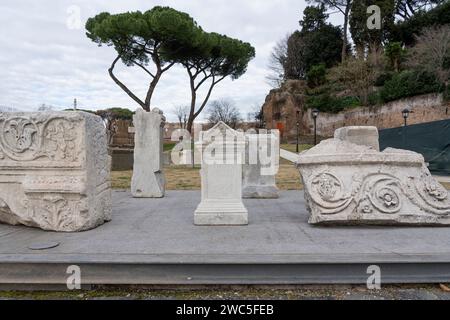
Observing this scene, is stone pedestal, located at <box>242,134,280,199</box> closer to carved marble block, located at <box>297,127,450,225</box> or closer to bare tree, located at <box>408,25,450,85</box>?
carved marble block, located at <box>297,127,450,225</box>

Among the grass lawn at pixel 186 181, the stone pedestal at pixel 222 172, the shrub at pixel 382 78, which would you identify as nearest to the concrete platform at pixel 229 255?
the stone pedestal at pixel 222 172

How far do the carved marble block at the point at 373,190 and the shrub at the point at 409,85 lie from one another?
21.9m

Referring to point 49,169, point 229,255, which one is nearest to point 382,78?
point 229,255

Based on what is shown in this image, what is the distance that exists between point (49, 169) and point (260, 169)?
4.10 metres

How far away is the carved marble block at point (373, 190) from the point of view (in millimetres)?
3541

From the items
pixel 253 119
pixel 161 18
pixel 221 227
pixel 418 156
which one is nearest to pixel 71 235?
pixel 221 227

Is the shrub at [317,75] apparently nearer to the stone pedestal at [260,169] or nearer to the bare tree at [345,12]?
the bare tree at [345,12]

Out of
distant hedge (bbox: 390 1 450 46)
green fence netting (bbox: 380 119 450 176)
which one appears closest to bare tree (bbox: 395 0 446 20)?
distant hedge (bbox: 390 1 450 46)

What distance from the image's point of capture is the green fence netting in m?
10.2

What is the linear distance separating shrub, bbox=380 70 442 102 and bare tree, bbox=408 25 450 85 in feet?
2.23

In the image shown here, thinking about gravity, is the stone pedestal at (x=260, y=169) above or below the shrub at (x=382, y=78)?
below

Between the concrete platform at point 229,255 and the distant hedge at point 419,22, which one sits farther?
the distant hedge at point 419,22

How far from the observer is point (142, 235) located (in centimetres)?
335

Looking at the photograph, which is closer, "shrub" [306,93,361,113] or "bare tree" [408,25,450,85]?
"bare tree" [408,25,450,85]
